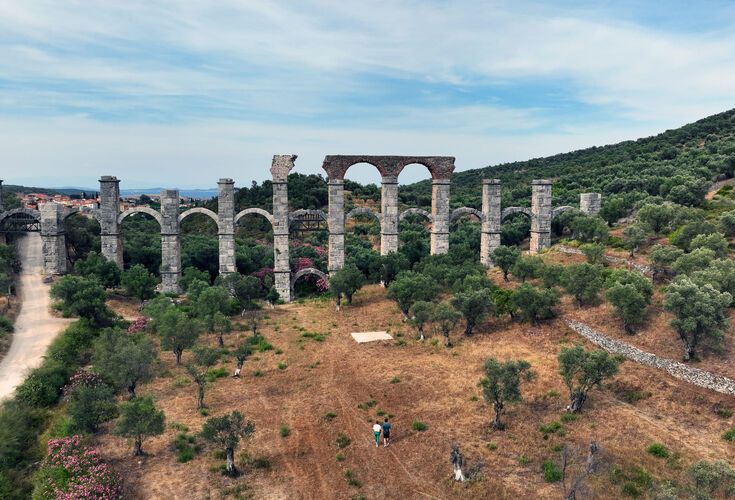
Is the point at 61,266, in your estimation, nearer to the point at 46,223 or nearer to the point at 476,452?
the point at 46,223

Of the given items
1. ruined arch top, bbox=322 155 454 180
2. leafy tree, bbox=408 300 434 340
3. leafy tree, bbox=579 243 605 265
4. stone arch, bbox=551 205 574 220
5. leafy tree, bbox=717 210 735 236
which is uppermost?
ruined arch top, bbox=322 155 454 180

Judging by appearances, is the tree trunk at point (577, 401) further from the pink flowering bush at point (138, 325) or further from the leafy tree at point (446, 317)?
the pink flowering bush at point (138, 325)

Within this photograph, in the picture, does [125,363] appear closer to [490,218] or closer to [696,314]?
[696,314]

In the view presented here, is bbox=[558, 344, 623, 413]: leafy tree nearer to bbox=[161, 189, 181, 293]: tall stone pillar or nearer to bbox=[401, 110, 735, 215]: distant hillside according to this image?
bbox=[401, 110, 735, 215]: distant hillside

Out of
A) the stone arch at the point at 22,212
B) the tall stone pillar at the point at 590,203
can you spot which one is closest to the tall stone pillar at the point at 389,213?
the tall stone pillar at the point at 590,203

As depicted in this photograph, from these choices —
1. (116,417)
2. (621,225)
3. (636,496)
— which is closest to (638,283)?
(636,496)

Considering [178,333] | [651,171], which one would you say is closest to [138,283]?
[178,333]

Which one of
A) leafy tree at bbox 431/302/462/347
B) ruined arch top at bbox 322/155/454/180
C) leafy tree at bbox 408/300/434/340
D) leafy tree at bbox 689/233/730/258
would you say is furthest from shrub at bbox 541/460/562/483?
ruined arch top at bbox 322/155/454/180
